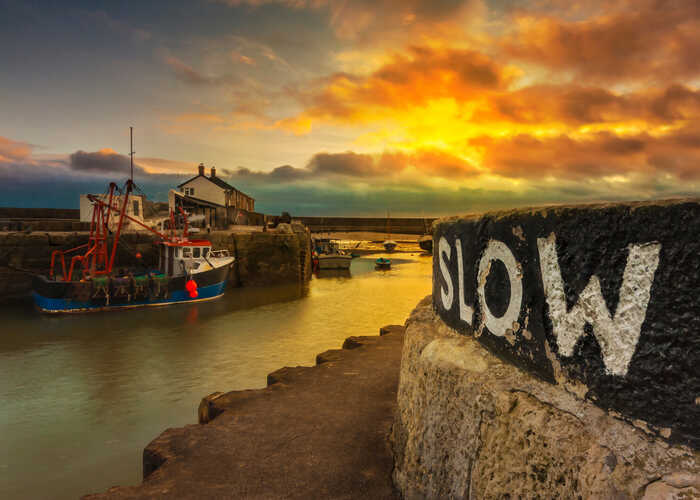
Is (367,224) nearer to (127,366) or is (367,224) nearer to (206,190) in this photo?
(206,190)

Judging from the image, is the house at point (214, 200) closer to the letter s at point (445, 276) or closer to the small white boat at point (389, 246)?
the small white boat at point (389, 246)

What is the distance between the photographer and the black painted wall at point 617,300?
1366 millimetres

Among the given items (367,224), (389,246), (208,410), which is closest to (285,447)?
(208,410)

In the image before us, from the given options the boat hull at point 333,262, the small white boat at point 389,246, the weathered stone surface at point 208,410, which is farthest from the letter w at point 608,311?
the small white boat at point 389,246

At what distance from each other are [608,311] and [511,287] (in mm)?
570

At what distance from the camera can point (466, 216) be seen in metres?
2.65

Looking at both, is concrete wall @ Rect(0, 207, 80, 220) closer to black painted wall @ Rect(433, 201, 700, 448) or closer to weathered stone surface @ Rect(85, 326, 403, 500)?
weathered stone surface @ Rect(85, 326, 403, 500)

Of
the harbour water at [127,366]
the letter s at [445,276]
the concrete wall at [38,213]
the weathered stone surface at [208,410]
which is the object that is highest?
the concrete wall at [38,213]

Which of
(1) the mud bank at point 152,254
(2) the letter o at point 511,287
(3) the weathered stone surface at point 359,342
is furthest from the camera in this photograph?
(1) the mud bank at point 152,254

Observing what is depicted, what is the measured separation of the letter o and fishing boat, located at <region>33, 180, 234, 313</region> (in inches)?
699

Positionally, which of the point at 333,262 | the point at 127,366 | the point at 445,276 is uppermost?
the point at 445,276

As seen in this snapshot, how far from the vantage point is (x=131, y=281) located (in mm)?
17328

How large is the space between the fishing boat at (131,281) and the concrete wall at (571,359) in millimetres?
17533

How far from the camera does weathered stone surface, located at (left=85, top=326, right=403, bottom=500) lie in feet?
10.9
